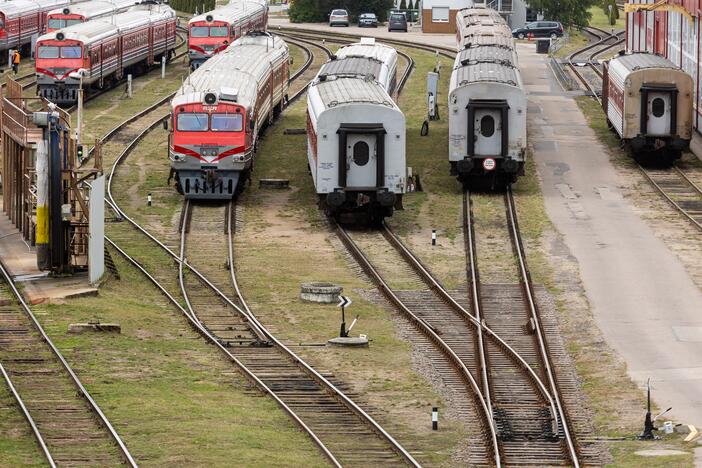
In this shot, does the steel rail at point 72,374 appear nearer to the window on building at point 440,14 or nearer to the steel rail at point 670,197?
the steel rail at point 670,197

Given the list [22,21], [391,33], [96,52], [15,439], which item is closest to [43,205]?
[15,439]

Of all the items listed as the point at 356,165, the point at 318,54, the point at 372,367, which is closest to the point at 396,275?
the point at 356,165

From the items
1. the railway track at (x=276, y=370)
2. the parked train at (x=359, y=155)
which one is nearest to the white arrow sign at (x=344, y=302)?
the railway track at (x=276, y=370)

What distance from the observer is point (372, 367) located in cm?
2759

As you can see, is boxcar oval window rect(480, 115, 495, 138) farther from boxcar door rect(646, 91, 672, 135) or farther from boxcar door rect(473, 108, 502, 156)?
boxcar door rect(646, 91, 672, 135)

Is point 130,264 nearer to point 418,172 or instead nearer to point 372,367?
point 372,367

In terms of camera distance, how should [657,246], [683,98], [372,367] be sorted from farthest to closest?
[683,98] → [657,246] → [372,367]

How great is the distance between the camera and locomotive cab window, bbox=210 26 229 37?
74062mm

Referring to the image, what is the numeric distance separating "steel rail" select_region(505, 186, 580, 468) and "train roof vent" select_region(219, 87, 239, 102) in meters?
8.22

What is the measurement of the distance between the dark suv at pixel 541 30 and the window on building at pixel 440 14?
19.1 ft

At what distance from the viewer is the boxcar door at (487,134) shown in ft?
147

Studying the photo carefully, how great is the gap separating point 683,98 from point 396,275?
55.1 feet

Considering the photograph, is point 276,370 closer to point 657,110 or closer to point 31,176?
point 31,176

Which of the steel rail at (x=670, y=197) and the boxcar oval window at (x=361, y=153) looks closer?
the boxcar oval window at (x=361, y=153)
